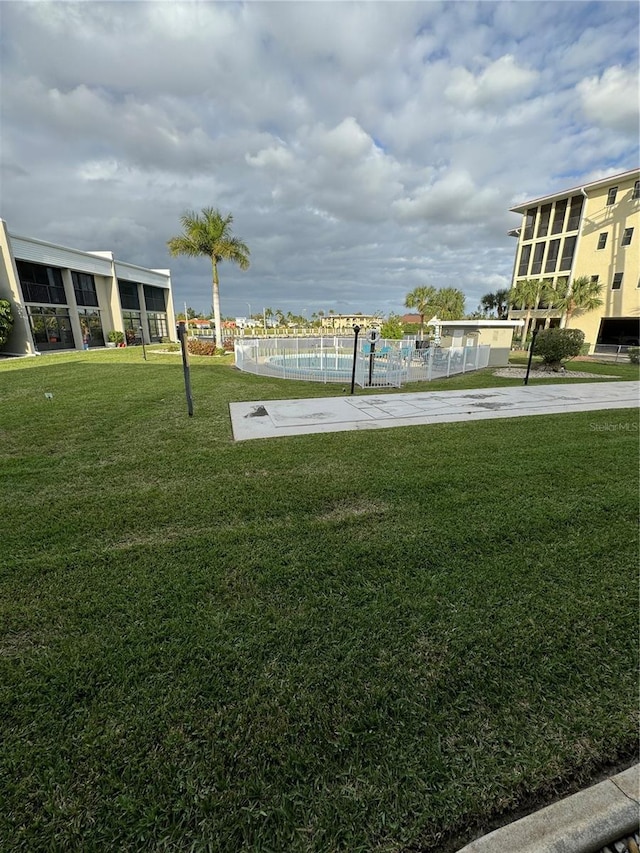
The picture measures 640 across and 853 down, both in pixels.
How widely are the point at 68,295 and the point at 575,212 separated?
123ft

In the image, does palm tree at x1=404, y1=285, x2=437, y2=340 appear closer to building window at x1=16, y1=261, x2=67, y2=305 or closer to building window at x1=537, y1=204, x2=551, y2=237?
building window at x1=537, y1=204, x2=551, y2=237

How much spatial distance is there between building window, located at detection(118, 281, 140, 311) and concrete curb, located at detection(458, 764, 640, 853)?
3637cm

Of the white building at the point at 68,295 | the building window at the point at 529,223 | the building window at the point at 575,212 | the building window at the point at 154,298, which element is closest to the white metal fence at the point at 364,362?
the white building at the point at 68,295

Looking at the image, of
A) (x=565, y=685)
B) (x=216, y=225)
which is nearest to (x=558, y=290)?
(x=216, y=225)

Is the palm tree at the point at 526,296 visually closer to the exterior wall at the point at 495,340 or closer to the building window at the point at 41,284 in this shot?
the exterior wall at the point at 495,340

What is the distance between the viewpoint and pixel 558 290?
93.1ft

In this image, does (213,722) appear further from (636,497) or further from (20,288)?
(20,288)

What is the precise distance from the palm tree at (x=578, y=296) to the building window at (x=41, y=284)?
34866mm

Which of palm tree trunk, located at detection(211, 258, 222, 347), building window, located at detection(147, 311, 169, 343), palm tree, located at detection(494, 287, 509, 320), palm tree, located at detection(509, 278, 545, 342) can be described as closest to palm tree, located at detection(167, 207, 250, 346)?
palm tree trunk, located at detection(211, 258, 222, 347)

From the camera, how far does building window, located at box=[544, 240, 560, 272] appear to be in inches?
1200

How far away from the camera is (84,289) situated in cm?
2770

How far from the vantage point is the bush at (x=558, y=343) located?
43.0 feet

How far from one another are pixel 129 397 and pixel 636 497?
9.64m

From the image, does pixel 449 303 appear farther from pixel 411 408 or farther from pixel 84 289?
pixel 411 408
